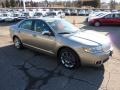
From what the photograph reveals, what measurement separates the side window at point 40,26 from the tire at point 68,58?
1014mm

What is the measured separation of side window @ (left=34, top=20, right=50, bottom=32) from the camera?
6079 mm

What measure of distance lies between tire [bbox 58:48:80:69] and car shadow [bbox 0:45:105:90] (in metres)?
0.16

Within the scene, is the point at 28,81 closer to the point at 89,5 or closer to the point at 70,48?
the point at 70,48

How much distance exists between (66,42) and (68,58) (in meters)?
0.52

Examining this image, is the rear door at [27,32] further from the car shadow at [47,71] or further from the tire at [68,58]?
the tire at [68,58]

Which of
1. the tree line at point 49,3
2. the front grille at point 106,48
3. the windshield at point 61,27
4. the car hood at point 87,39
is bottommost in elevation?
the front grille at point 106,48

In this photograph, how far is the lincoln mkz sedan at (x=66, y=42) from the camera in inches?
197

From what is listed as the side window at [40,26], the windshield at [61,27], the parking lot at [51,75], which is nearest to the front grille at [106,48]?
the parking lot at [51,75]

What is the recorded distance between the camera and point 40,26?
20.9 ft

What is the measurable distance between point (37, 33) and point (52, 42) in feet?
2.90

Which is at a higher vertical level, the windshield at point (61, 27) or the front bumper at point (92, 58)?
the windshield at point (61, 27)

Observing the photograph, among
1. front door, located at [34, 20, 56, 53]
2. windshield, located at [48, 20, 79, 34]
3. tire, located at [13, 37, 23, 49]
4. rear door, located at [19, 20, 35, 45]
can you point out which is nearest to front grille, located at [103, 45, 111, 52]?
windshield, located at [48, 20, 79, 34]

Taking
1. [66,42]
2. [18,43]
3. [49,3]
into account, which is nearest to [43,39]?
[66,42]

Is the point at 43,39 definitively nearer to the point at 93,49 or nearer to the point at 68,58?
the point at 68,58
